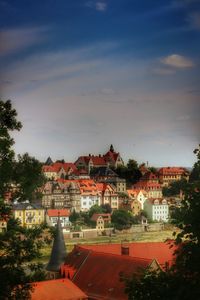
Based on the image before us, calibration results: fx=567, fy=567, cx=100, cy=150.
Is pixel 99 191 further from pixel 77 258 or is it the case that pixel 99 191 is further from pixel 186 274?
pixel 186 274

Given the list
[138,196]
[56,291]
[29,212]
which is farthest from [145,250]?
[138,196]

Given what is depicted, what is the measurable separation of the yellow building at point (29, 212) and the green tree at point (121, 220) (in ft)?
19.7

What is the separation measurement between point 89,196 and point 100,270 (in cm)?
3411

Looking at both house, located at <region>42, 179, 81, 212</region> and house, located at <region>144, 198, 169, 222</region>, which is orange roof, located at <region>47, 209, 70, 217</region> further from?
house, located at <region>144, 198, 169, 222</region>

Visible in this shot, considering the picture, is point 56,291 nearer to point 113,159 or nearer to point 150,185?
point 150,185

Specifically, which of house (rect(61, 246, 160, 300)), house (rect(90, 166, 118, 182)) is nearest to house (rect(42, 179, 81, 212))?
house (rect(90, 166, 118, 182))

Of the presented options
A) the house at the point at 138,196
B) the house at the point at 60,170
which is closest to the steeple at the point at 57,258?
the house at the point at 138,196

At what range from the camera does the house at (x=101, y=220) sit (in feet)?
145

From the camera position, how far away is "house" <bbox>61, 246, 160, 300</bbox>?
15070mm

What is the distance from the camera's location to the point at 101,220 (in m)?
44.7

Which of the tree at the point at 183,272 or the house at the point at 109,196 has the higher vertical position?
the house at the point at 109,196

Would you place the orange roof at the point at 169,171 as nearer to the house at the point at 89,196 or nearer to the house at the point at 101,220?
the house at the point at 89,196

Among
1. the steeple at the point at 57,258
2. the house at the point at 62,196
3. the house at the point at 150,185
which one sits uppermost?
the house at the point at 150,185

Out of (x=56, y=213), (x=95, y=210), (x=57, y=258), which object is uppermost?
(x=95, y=210)
